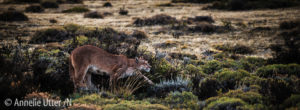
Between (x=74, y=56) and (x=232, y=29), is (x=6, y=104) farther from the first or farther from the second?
(x=232, y=29)

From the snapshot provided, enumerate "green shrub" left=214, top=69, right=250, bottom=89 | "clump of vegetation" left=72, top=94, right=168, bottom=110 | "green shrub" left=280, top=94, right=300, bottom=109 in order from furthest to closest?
"green shrub" left=214, top=69, right=250, bottom=89 → "clump of vegetation" left=72, top=94, right=168, bottom=110 → "green shrub" left=280, top=94, right=300, bottom=109

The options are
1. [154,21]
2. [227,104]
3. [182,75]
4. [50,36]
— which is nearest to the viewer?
[227,104]

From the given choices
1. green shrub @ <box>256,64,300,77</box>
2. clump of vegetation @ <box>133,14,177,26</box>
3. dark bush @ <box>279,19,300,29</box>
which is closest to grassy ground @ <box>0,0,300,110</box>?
green shrub @ <box>256,64,300,77</box>

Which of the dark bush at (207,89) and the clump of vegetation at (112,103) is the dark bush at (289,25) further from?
→ the clump of vegetation at (112,103)

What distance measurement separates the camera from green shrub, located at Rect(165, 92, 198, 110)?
16.7ft

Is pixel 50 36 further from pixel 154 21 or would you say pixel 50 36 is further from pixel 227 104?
pixel 227 104

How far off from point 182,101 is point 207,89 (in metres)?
0.96

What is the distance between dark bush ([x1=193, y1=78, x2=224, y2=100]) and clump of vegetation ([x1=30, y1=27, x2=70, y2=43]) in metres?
9.51

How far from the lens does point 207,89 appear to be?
6000 mm

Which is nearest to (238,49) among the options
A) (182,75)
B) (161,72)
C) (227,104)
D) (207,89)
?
(182,75)

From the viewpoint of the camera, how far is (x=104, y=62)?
5.87m

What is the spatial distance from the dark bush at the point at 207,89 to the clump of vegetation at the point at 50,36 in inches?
374

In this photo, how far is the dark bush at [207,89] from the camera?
5883 millimetres

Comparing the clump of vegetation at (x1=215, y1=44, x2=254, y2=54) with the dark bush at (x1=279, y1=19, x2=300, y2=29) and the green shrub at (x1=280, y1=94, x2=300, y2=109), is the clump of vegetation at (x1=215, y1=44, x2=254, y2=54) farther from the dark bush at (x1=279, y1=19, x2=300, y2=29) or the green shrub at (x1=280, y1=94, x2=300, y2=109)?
the green shrub at (x1=280, y1=94, x2=300, y2=109)
